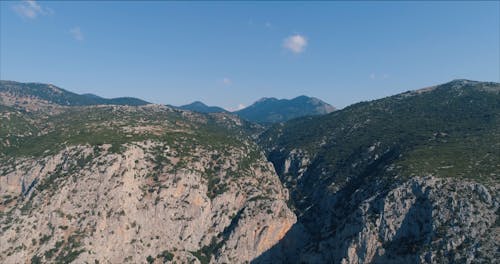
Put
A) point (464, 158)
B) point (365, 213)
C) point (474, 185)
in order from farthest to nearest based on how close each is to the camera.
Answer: point (464, 158)
point (365, 213)
point (474, 185)

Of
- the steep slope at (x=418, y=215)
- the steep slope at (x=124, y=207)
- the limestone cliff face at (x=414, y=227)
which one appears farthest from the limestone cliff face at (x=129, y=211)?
the limestone cliff face at (x=414, y=227)

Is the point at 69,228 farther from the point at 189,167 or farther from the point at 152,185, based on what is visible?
the point at 189,167

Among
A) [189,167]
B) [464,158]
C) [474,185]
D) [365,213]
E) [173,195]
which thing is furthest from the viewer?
[189,167]

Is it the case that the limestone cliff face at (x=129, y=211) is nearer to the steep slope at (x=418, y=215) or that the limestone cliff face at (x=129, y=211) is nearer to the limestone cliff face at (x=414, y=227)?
the steep slope at (x=418, y=215)

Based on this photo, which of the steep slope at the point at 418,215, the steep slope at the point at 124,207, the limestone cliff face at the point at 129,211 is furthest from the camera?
the steep slope at the point at 124,207

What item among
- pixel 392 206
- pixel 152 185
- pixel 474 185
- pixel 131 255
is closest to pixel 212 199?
pixel 152 185

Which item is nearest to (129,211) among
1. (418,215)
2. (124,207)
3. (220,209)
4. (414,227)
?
(124,207)

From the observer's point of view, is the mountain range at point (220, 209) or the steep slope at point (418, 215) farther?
the mountain range at point (220, 209)
